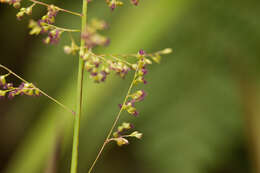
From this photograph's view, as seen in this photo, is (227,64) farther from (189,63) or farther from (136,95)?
(136,95)

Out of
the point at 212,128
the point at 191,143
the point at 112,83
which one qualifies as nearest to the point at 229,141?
the point at 212,128

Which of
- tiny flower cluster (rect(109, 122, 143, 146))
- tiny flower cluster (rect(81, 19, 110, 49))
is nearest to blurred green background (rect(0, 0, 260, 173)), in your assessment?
tiny flower cluster (rect(109, 122, 143, 146))

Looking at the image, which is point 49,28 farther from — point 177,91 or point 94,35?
point 177,91

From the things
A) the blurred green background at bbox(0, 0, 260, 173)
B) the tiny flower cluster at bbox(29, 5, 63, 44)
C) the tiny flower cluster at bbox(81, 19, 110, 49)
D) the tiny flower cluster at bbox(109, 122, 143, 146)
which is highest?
the blurred green background at bbox(0, 0, 260, 173)

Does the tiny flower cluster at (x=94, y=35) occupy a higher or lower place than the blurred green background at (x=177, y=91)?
lower

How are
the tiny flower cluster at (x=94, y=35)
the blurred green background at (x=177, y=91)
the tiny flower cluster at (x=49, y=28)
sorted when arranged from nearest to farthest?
the tiny flower cluster at (x=94, y=35)
the tiny flower cluster at (x=49, y=28)
the blurred green background at (x=177, y=91)

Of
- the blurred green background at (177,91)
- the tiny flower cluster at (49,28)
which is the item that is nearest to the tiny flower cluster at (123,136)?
the tiny flower cluster at (49,28)

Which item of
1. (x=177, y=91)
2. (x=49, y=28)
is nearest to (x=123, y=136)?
(x=49, y=28)

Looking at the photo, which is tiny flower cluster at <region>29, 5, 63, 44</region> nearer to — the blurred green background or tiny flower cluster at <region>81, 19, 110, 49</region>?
tiny flower cluster at <region>81, 19, 110, 49</region>

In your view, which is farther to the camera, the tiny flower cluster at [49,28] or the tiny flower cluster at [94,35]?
the tiny flower cluster at [49,28]

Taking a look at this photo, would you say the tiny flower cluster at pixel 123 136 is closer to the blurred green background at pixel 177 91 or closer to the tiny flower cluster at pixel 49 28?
the tiny flower cluster at pixel 49 28
